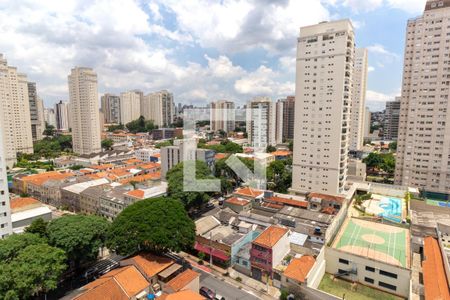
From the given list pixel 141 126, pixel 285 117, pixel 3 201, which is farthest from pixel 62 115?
pixel 3 201

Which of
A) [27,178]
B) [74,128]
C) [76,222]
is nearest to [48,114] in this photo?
[74,128]

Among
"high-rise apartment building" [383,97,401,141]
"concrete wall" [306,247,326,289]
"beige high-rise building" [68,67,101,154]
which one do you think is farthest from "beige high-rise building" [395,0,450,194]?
"beige high-rise building" [68,67,101,154]

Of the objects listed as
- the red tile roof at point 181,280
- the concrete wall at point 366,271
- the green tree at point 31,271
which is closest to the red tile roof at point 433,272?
the concrete wall at point 366,271

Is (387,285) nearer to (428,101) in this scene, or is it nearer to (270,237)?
(270,237)

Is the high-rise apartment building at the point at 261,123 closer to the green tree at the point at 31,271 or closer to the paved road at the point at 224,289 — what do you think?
the paved road at the point at 224,289

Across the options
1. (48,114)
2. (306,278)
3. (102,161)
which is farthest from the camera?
(48,114)

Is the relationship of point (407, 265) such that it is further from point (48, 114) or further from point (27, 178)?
point (48, 114)

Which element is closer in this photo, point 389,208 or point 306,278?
point 306,278
